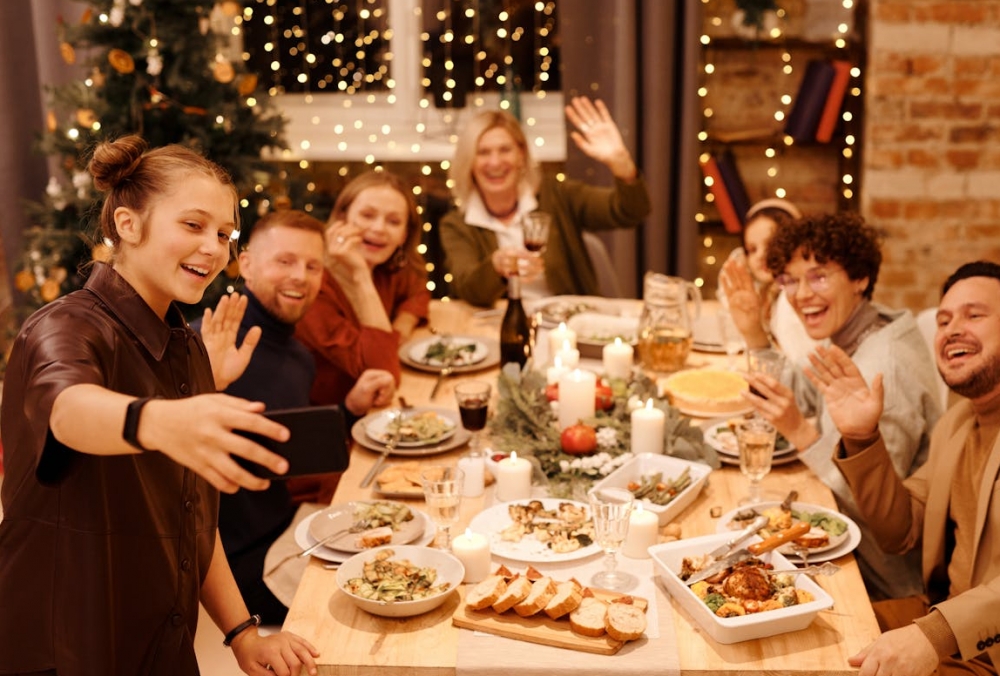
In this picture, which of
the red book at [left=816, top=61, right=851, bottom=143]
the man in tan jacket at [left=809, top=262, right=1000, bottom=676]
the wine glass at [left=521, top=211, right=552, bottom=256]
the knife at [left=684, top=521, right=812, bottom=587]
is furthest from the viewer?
the red book at [left=816, top=61, right=851, bottom=143]

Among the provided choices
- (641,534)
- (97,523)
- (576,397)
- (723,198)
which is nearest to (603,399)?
(576,397)

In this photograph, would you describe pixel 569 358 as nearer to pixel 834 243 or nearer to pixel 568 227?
pixel 834 243

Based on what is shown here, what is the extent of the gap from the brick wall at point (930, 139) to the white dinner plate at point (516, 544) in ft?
9.23

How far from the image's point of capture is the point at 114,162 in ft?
4.70

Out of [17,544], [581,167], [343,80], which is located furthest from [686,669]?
[343,80]

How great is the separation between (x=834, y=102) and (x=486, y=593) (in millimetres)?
3326

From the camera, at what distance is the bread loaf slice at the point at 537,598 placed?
64.0 inches

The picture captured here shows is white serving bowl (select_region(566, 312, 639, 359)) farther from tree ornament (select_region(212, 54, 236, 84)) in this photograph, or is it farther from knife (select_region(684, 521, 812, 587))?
tree ornament (select_region(212, 54, 236, 84))

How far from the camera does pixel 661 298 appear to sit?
2.79 metres

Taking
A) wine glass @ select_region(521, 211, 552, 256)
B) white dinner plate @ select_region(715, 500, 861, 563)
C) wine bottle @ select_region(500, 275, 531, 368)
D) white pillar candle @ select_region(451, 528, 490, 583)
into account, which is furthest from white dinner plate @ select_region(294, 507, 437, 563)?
wine glass @ select_region(521, 211, 552, 256)

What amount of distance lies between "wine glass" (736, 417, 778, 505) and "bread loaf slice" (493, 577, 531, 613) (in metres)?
0.55

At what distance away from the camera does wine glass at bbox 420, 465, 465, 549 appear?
71.4 inches

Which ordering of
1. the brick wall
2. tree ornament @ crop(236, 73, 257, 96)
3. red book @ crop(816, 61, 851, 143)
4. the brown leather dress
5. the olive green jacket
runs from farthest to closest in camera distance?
red book @ crop(816, 61, 851, 143), the brick wall, tree ornament @ crop(236, 73, 257, 96), the olive green jacket, the brown leather dress

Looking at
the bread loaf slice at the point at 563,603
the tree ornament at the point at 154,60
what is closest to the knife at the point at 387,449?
the bread loaf slice at the point at 563,603
